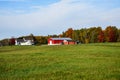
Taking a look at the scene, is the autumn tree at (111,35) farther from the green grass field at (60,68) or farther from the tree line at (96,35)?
the green grass field at (60,68)

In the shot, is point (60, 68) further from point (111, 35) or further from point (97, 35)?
point (111, 35)

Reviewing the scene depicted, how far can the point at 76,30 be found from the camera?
557 ft

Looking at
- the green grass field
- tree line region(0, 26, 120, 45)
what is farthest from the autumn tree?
the green grass field

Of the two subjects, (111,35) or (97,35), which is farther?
(97,35)

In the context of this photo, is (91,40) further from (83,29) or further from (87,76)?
(87,76)

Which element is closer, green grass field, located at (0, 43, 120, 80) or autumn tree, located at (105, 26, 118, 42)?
green grass field, located at (0, 43, 120, 80)

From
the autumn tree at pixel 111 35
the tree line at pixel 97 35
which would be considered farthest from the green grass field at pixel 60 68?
the autumn tree at pixel 111 35

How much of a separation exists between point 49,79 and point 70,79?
3.94 feet

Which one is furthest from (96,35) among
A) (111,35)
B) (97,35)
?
(111,35)

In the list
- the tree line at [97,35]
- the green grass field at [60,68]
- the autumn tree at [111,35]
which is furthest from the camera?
the tree line at [97,35]

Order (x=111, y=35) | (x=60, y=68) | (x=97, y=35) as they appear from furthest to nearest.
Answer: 1. (x=97, y=35)
2. (x=111, y=35)
3. (x=60, y=68)

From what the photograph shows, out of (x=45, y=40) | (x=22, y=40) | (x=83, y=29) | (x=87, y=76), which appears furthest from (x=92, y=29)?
(x=87, y=76)

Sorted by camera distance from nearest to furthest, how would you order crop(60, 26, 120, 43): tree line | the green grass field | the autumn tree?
the green grass field < the autumn tree < crop(60, 26, 120, 43): tree line

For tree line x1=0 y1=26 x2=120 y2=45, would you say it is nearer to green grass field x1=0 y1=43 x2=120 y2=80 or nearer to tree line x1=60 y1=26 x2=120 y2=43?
tree line x1=60 y1=26 x2=120 y2=43
